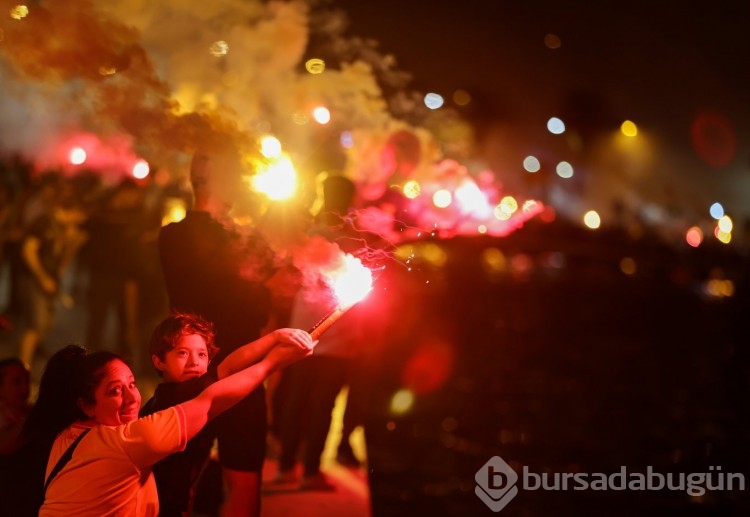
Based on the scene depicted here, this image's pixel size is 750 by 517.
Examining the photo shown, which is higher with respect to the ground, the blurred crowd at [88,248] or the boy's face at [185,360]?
the blurred crowd at [88,248]

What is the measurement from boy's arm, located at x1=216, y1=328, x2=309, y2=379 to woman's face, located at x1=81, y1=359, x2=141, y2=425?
0.50 m

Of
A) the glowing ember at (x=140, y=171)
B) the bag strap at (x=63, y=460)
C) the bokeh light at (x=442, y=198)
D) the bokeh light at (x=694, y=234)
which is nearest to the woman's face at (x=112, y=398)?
the bag strap at (x=63, y=460)

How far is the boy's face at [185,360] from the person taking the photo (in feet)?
12.2

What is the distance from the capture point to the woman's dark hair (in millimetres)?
3467

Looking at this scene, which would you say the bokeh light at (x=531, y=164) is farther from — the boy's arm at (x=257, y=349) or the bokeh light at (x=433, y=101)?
the boy's arm at (x=257, y=349)

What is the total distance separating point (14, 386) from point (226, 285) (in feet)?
3.91

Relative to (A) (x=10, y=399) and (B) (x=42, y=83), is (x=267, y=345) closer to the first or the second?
(A) (x=10, y=399)

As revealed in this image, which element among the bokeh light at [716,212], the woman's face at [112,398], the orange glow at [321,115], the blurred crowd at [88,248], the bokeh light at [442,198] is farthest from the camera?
the bokeh light at [716,212]

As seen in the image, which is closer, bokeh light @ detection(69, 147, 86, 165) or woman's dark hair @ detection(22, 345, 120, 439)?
woman's dark hair @ detection(22, 345, 120, 439)

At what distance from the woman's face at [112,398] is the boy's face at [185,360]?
10.5 inches

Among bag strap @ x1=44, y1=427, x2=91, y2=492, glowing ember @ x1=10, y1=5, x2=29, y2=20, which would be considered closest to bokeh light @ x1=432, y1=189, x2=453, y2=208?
glowing ember @ x1=10, y1=5, x2=29, y2=20

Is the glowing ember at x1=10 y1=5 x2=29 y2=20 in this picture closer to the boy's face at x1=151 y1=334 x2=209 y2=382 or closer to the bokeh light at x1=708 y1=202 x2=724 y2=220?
the boy's face at x1=151 y1=334 x2=209 y2=382

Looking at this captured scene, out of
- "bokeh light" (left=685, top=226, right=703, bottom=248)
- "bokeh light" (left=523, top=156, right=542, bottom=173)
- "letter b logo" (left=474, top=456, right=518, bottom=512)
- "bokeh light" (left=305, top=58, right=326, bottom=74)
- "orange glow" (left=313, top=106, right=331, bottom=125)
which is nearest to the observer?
"bokeh light" (left=305, top=58, right=326, bottom=74)

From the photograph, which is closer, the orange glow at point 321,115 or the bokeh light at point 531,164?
the orange glow at point 321,115
